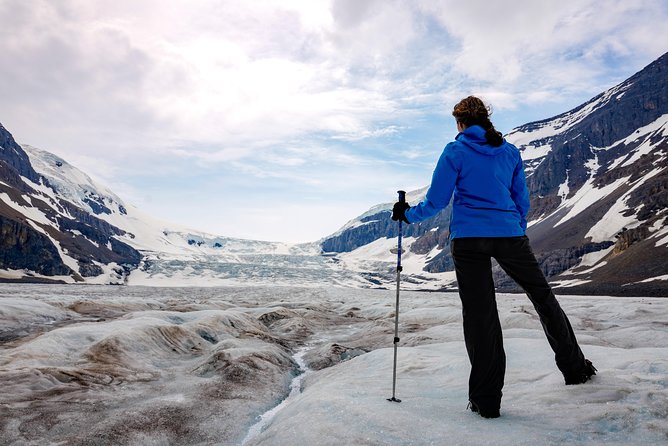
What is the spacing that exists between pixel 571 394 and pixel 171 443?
5.40 m

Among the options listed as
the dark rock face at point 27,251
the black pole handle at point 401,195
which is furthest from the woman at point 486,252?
the dark rock face at point 27,251

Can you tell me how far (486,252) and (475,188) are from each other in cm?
77

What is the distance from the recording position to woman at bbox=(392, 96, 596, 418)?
190 inches

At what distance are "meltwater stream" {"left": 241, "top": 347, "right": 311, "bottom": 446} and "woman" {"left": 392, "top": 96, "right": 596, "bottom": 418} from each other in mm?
3560

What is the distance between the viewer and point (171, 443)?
6.18 m

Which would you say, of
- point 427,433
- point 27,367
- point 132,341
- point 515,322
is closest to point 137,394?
point 27,367

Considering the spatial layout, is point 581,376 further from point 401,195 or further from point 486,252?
point 401,195

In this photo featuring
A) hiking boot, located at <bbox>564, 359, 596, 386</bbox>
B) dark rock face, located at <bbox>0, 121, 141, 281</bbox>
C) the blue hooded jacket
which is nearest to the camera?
the blue hooded jacket

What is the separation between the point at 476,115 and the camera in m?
5.35

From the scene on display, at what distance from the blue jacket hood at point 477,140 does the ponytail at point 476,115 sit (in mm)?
55

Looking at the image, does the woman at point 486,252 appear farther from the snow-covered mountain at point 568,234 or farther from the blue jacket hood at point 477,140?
the snow-covered mountain at point 568,234

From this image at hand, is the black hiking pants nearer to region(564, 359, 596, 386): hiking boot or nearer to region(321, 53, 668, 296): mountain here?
region(564, 359, 596, 386): hiking boot

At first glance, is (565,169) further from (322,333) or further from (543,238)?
(322,333)

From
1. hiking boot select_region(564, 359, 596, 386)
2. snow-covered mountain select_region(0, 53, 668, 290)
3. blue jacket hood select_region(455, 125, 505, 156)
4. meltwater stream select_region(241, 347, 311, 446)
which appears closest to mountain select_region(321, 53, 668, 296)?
snow-covered mountain select_region(0, 53, 668, 290)
